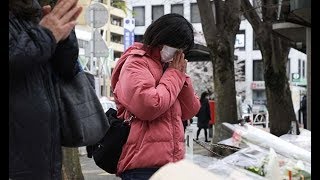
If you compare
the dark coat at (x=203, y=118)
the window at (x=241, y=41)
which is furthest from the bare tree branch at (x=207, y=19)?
the window at (x=241, y=41)

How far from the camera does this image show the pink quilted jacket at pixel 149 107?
9.14 feet

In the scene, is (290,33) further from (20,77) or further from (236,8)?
(20,77)

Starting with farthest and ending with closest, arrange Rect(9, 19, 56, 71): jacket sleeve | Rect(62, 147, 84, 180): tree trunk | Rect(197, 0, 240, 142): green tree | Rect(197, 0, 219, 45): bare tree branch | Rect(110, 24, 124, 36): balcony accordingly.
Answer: Rect(110, 24, 124, 36): balcony, Rect(197, 0, 240, 142): green tree, Rect(197, 0, 219, 45): bare tree branch, Rect(62, 147, 84, 180): tree trunk, Rect(9, 19, 56, 71): jacket sleeve

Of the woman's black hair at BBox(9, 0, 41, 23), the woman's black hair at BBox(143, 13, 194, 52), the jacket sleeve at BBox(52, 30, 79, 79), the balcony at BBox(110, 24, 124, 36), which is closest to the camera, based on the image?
the woman's black hair at BBox(9, 0, 41, 23)

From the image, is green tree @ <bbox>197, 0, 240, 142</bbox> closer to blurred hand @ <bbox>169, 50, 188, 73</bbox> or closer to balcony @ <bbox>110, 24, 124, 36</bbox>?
blurred hand @ <bbox>169, 50, 188, 73</bbox>

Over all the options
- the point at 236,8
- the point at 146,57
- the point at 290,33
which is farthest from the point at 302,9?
the point at 146,57

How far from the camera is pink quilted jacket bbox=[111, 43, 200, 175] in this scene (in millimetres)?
2787

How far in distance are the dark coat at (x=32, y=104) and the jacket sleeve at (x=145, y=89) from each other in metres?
0.70

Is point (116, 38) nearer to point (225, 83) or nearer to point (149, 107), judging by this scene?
point (225, 83)

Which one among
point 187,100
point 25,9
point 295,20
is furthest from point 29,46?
point 295,20

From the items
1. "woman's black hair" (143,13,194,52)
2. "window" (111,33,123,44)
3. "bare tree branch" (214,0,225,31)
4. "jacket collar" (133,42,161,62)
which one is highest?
"window" (111,33,123,44)

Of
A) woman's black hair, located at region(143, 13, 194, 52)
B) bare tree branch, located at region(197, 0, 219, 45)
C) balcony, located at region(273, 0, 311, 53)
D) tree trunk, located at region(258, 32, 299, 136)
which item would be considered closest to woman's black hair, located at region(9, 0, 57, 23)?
woman's black hair, located at region(143, 13, 194, 52)

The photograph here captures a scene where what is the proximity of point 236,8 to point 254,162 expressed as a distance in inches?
389

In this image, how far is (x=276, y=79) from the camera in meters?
15.1
